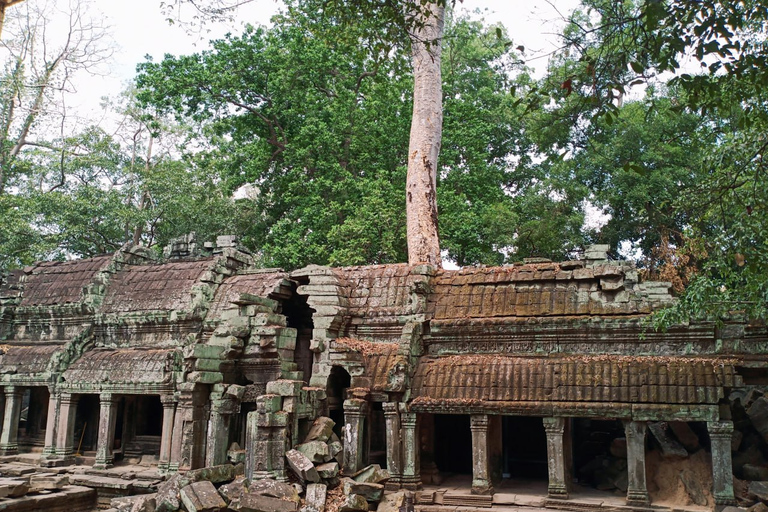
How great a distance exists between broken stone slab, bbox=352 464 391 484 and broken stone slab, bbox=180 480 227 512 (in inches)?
84.5

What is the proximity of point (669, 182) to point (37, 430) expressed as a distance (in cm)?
1937

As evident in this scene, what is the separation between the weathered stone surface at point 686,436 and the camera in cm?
1102

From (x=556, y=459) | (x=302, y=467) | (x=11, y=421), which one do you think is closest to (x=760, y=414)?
(x=556, y=459)

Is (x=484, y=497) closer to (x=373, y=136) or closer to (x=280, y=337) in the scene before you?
(x=280, y=337)

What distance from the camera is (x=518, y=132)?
2806 centimetres

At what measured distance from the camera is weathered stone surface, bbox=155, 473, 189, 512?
10.2m

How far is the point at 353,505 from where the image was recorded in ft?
33.0

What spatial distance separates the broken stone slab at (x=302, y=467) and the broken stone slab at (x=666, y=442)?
17.8 ft

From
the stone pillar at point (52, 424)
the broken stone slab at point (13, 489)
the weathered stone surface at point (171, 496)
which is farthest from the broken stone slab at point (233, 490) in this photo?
the stone pillar at point (52, 424)

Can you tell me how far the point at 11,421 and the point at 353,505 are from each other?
1176 centimetres

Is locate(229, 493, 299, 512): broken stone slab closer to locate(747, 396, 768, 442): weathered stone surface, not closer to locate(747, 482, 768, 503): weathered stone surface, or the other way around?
locate(747, 482, 768, 503): weathered stone surface

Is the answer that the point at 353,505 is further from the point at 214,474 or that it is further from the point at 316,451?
the point at 214,474

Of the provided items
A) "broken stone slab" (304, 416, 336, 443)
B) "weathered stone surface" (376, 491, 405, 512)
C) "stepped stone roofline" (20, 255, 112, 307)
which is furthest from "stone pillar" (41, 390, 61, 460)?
"weathered stone surface" (376, 491, 405, 512)

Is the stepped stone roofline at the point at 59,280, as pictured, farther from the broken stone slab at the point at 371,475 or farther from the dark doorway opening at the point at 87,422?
the broken stone slab at the point at 371,475
